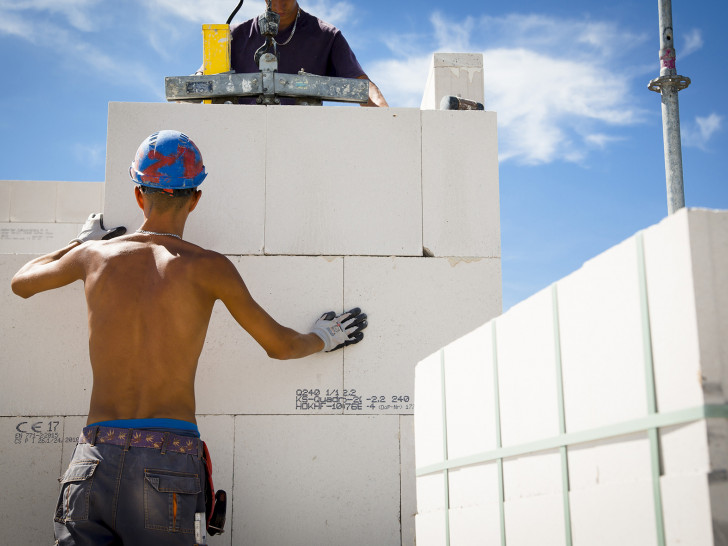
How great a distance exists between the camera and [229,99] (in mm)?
5070

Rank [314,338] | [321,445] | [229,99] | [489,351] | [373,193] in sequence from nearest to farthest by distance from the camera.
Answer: [489,351] → [314,338] → [321,445] → [373,193] → [229,99]

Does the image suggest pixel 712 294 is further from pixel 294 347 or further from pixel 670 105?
pixel 670 105

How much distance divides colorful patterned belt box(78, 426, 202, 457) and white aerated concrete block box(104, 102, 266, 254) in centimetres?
165

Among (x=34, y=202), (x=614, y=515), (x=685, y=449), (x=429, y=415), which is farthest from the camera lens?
(x=34, y=202)

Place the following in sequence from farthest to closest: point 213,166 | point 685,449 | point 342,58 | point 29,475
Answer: point 342,58
point 213,166
point 29,475
point 685,449

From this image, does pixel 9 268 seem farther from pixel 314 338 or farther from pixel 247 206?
pixel 314 338

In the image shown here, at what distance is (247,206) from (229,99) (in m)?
0.93

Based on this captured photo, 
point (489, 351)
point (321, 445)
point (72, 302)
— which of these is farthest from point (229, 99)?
point (489, 351)

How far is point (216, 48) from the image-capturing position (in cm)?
534

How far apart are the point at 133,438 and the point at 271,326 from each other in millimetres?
817

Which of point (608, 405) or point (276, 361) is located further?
point (276, 361)

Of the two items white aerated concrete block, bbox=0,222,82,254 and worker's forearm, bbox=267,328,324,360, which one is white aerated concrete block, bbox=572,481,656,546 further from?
white aerated concrete block, bbox=0,222,82,254

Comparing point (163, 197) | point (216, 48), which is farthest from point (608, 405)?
point (216, 48)

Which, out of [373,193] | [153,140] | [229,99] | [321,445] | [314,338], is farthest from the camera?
[229,99]
